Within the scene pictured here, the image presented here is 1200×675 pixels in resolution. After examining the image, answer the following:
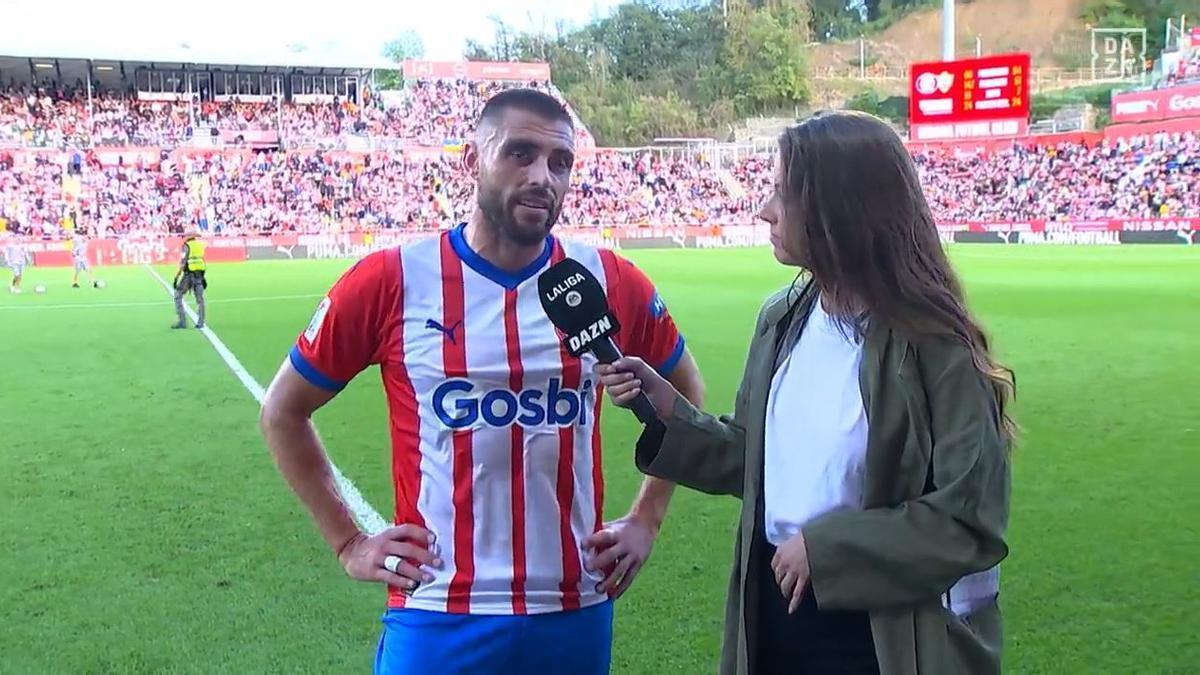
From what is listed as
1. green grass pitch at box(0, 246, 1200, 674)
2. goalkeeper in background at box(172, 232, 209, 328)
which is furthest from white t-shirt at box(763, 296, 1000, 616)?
goalkeeper in background at box(172, 232, 209, 328)

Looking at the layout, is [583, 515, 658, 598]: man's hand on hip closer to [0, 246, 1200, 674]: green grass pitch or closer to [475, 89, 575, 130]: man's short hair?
[475, 89, 575, 130]: man's short hair

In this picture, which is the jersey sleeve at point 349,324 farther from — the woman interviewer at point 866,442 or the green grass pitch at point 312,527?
the green grass pitch at point 312,527

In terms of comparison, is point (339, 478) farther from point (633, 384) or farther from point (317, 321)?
point (633, 384)

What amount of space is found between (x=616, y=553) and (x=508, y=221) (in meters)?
0.82

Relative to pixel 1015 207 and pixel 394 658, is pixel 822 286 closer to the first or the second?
pixel 394 658

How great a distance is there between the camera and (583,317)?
236 cm

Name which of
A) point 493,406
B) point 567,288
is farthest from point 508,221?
point 493,406

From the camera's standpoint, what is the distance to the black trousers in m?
2.15

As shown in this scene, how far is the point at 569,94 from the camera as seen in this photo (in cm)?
8162

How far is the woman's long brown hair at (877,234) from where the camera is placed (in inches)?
80.7

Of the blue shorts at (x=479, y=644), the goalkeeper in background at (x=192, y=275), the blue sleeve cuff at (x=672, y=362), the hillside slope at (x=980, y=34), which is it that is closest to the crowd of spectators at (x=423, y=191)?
the goalkeeper in background at (x=192, y=275)

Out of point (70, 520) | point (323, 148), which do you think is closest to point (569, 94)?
point (323, 148)

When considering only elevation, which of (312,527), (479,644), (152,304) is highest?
(479,644)

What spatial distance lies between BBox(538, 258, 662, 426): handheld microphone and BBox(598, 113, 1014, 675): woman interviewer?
0.05 m
